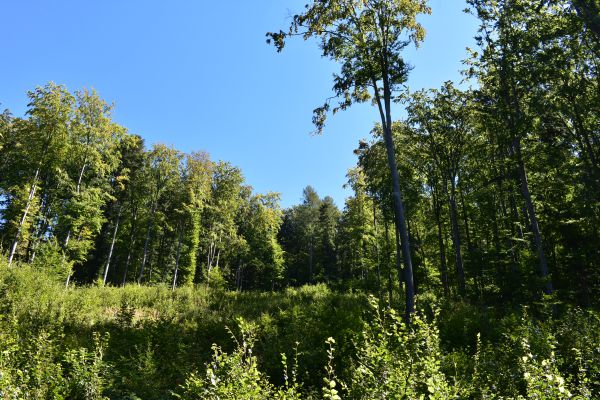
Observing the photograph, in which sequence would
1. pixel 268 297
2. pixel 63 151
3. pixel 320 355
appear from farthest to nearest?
pixel 63 151
pixel 268 297
pixel 320 355

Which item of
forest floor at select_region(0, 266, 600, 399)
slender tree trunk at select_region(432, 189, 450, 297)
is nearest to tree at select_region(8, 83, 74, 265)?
forest floor at select_region(0, 266, 600, 399)

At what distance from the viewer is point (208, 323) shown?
14.6 meters

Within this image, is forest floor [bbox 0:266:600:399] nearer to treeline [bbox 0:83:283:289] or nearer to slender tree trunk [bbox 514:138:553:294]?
slender tree trunk [bbox 514:138:553:294]

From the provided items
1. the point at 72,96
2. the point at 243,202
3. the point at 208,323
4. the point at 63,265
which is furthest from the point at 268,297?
the point at 243,202

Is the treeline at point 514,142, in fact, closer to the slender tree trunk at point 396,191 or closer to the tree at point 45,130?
the slender tree trunk at point 396,191

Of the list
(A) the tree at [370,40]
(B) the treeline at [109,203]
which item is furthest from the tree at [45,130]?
(A) the tree at [370,40]

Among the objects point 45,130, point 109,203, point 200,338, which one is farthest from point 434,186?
point 109,203

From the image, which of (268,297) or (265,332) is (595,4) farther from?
(268,297)

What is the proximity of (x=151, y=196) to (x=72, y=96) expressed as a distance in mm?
11304

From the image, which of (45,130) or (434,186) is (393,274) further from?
(45,130)

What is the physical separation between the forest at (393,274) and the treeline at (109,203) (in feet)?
0.85

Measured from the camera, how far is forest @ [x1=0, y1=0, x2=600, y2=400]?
5.24 m

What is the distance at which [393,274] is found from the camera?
30859 mm

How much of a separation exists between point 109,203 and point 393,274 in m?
32.9
